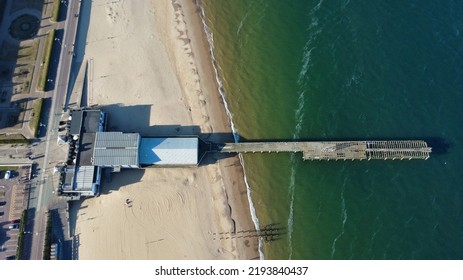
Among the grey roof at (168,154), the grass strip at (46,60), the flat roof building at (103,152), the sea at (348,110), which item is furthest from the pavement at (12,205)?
the sea at (348,110)

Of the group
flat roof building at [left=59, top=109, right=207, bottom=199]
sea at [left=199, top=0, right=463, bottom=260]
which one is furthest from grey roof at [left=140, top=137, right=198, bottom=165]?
sea at [left=199, top=0, right=463, bottom=260]

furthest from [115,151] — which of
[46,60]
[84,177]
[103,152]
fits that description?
[46,60]

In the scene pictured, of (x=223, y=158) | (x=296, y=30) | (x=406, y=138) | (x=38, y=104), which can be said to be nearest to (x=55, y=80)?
(x=38, y=104)

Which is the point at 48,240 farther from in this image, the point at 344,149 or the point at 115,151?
the point at 344,149

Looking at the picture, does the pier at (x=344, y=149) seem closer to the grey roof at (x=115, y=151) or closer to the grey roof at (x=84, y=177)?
the grey roof at (x=115, y=151)

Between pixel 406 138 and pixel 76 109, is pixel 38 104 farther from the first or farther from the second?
pixel 406 138

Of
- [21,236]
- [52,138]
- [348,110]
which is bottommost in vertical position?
[21,236]

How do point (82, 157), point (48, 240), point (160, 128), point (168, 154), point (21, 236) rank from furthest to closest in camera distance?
1. point (160, 128)
2. point (168, 154)
3. point (82, 157)
4. point (48, 240)
5. point (21, 236)
